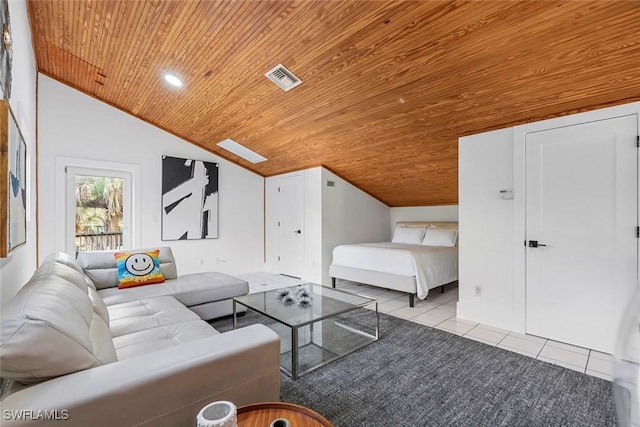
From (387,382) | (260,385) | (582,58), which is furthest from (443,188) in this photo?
(260,385)

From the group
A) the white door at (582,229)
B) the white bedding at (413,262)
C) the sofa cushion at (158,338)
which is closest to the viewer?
the sofa cushion at (158,338)

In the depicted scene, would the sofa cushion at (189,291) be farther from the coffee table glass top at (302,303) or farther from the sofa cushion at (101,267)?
the coffee table glass top at (302,303)

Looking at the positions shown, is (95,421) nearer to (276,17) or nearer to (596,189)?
(276,17)

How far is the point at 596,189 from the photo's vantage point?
2.48 meters

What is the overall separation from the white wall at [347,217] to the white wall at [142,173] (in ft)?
5.64

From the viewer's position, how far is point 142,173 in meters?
4.77

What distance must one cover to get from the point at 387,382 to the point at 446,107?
8.06ft

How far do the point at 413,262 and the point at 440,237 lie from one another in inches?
54.5

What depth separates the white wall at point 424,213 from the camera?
5.36m

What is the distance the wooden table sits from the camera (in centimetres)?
100

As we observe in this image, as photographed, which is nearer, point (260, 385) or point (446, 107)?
point (260, 385)

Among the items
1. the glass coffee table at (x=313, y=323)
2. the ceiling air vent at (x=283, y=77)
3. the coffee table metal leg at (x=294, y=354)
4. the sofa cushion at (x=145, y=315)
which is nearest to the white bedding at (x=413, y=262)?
the glass coffee table at (x=313, y=323)

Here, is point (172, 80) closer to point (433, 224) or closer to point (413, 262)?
point (413, 262)

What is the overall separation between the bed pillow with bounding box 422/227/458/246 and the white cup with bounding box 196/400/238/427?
4.55 metres
